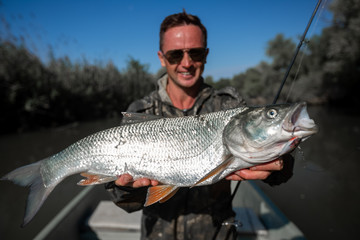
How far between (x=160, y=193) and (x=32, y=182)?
1.20 metres

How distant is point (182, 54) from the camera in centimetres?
242

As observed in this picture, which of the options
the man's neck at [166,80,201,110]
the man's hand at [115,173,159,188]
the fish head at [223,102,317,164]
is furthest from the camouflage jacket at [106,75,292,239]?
the man's neck at [166,80,201,110]

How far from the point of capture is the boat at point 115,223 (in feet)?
9.61

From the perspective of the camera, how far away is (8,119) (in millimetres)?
13039

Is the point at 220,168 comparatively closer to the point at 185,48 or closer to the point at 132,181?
the point at 132,181

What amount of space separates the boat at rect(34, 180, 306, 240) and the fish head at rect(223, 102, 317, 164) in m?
1.73

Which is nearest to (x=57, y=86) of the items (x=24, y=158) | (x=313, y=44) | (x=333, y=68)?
(x=24, y=158)

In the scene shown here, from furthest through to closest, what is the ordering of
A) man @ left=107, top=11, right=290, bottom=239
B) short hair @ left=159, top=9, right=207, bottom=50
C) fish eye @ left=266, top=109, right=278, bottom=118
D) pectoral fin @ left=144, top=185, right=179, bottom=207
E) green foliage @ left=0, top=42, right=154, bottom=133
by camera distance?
green foliage @ left=0, top=42, right=154, bottom=133 → short hair @ left=159, top=9, right=207, bottom=50 → man @ left=107, top=11, right=290, bottom=239 → pectoral fin @ left=144, top=185, right=179, bottom=207 → fish eye @ left=266, top=109, right=278, bottom=118

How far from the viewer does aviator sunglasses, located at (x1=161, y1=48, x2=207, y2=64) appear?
94.7 inches

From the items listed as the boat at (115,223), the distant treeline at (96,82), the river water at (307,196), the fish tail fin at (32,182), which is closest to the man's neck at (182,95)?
the river water at (307,196)

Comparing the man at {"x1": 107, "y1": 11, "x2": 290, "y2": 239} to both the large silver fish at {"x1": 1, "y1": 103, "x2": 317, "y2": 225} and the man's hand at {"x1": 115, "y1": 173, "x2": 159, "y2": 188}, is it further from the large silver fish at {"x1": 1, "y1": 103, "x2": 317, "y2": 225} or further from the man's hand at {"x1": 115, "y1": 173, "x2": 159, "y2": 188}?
the large silver fish at {"x1": 1, "y1": 103, "x2": 317, "y2": 225}

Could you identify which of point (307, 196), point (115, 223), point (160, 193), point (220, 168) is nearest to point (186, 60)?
point (220, 168)

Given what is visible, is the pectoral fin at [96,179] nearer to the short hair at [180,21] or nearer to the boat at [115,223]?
the boat at [115,223]

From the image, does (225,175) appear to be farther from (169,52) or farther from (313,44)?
(313,44)
